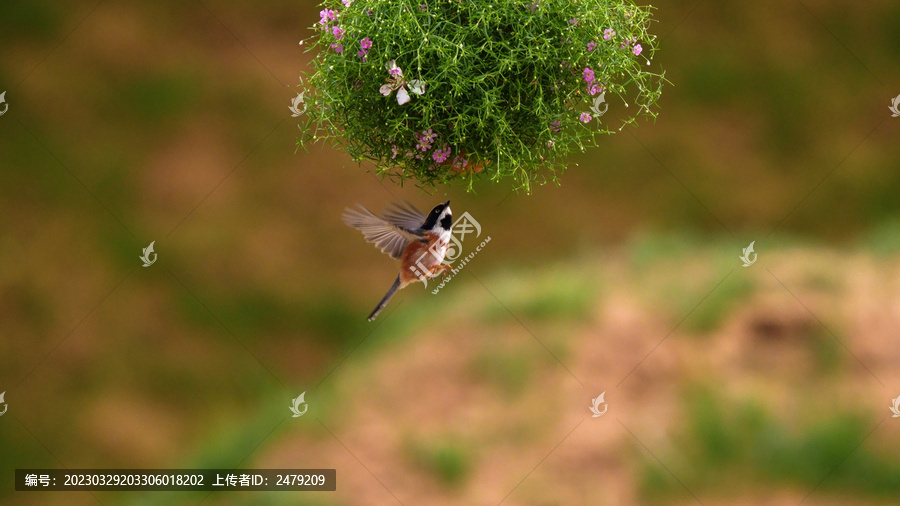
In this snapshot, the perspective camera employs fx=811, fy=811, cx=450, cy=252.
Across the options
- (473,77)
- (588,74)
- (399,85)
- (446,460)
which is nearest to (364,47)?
(399,85)

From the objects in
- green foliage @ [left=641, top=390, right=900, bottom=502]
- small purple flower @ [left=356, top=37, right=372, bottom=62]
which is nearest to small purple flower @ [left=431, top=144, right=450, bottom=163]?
small purple flower @ [left=356, top=37, right=372, bottom=62]

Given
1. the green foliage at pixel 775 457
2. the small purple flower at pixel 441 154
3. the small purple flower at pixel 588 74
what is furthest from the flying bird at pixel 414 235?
the green foliage at pixel 775 457

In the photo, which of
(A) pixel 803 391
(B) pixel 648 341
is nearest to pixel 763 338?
(A) pixel 803 391

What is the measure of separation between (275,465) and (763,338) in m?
2.12

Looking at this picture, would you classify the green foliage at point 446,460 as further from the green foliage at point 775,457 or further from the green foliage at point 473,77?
the green foliage at point 473,77

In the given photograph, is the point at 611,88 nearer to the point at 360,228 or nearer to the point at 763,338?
the point at 360,228

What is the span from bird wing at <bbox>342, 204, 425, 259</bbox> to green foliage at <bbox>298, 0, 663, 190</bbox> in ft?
0.46

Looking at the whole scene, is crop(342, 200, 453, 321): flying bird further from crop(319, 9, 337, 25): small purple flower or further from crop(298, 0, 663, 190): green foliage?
crop(319, 9, 337, 25): small purple flower

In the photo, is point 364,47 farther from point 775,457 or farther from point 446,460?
point 775,457

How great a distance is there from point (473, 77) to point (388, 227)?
→ 1.38ft

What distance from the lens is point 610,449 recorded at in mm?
3193

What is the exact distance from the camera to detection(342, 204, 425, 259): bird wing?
195 cm

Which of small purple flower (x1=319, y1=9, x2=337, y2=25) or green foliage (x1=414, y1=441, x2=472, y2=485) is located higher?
small purple flower (x1=319, y1=9, x2=337, y2=25)

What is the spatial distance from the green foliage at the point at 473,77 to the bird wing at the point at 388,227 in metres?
0.14
